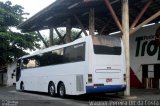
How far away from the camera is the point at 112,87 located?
719 inches

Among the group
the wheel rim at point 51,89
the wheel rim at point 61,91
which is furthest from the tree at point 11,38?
the wheel rim at point 61,91

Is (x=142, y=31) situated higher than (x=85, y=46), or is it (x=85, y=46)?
(x=142, y=31)

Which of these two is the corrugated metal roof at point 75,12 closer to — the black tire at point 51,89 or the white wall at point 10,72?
the black tire at point 51,89

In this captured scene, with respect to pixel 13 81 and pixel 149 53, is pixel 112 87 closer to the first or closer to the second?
pixel 149 53

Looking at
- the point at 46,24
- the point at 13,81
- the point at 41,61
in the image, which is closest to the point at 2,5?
the point at 13,81

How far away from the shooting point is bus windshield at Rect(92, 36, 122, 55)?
18.0 metres

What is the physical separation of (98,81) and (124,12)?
4063 millimetres

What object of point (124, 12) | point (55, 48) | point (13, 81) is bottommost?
point (13, 81)

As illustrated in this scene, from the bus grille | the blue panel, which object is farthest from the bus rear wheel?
the blue panel

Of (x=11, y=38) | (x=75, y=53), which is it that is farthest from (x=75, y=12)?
(x=11, y=38)

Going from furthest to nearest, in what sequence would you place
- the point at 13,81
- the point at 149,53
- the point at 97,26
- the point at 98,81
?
1. the point at 13,81
2. the point at 97,26
3. the point at 149,53
4. the point at 98,81

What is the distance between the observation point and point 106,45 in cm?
1834

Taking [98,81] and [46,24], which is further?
[46,24]

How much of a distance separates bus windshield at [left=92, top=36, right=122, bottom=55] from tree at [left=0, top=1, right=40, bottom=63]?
21.1 metres
